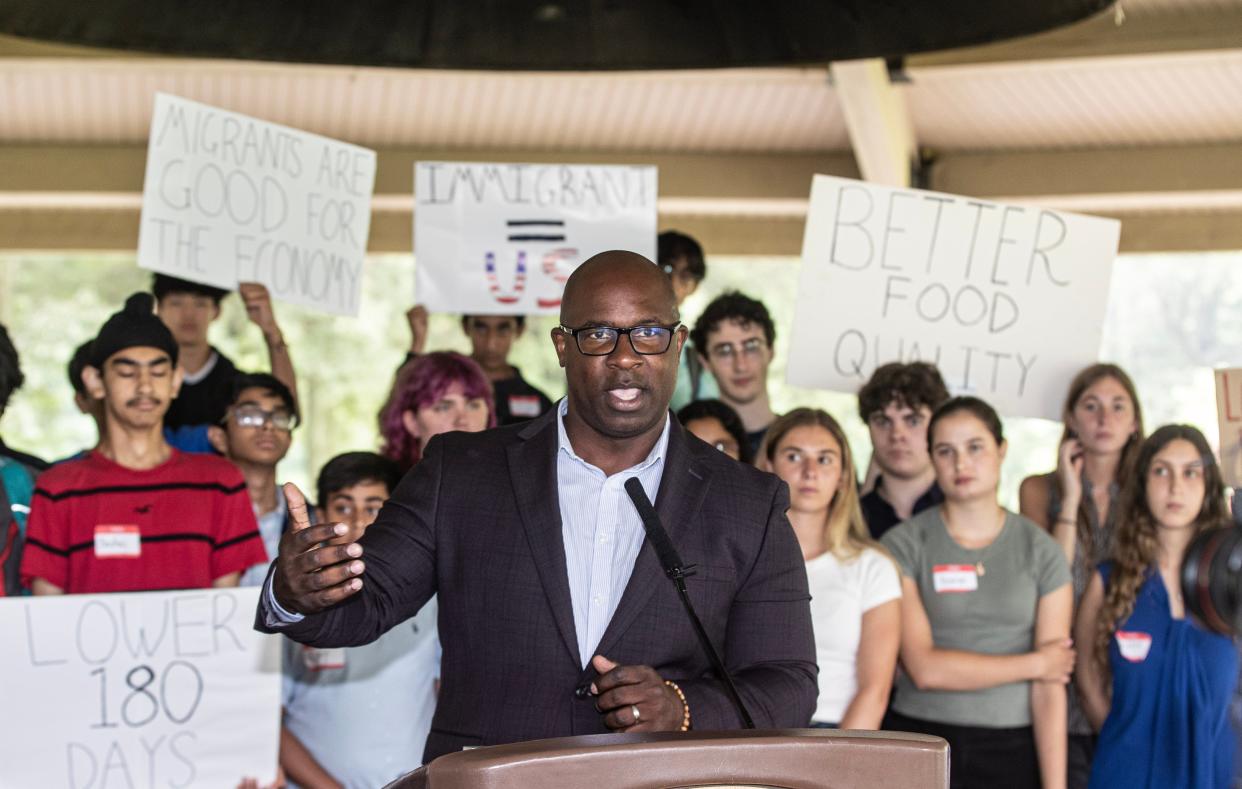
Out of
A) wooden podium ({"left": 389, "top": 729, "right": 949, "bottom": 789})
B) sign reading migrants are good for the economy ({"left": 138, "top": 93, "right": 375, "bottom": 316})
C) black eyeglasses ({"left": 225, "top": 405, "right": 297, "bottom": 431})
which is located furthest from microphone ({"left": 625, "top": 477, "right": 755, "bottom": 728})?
sign reading migrants are good for the economy ({"left": 138, "top": 93, "right": 375, "bottom": 316})

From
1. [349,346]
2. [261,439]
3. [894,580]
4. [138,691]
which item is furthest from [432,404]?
[349,346]

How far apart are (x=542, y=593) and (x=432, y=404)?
6.86ft

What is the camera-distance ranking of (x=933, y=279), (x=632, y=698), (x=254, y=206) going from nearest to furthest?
(x=632, y=698)
(x=933, y=279)
(x=254, y=206)

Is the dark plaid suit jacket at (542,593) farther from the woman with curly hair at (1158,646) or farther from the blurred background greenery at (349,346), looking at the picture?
the blurred background greenery at (349,346)

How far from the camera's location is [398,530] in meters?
2.09

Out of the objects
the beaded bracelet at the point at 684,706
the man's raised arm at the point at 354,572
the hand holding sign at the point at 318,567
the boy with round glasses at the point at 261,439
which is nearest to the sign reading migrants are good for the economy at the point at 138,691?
the boy with round glasses at the point at 261,439

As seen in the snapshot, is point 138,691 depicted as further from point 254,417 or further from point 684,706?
point 684,706

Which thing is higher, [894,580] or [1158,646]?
[894,580]

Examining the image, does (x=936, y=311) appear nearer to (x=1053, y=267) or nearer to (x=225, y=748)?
(x=1053, y=267)

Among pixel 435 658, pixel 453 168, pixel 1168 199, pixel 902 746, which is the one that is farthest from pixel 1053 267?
pixel 1168 199

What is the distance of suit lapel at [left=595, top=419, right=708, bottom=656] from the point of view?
6.63 ft

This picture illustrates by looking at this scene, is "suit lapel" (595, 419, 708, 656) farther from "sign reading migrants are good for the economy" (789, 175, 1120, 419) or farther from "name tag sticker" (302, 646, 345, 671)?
"sign reading migrants are good for the economy" (789, 175, 1120, 419)

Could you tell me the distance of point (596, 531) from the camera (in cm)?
211

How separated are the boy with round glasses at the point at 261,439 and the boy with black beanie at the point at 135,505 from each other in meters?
0.38
